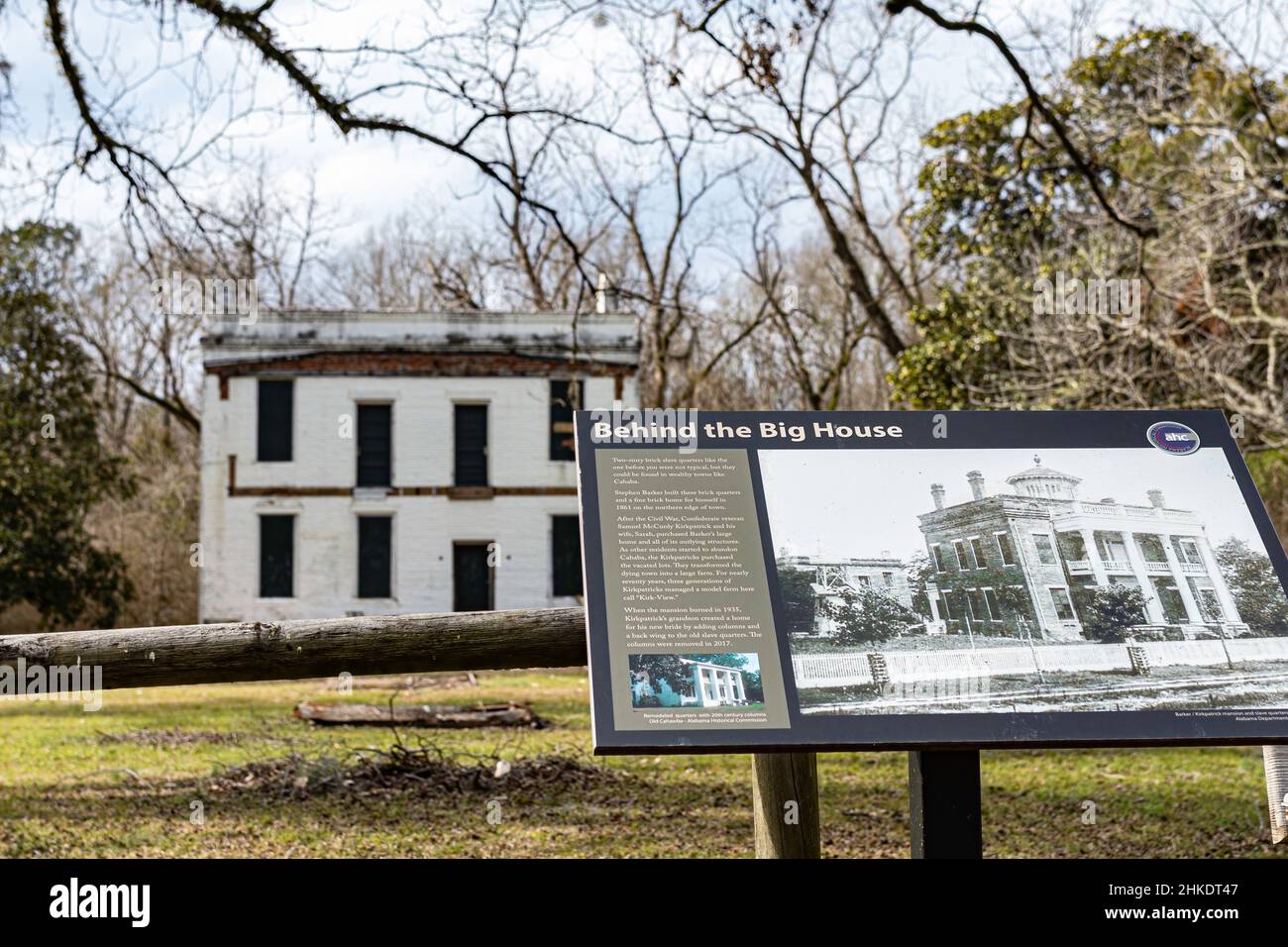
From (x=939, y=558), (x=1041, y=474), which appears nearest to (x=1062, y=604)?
(x=939, y=558)

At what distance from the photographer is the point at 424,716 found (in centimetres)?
1088

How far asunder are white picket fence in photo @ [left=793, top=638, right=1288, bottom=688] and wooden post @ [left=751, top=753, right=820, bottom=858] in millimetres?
822

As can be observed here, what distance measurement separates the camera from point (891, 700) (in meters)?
3.38

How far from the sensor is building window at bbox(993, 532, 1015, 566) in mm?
3727

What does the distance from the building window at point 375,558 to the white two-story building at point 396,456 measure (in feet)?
0.09

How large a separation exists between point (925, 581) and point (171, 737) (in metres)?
8.94

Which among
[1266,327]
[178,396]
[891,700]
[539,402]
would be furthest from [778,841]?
[178,396]

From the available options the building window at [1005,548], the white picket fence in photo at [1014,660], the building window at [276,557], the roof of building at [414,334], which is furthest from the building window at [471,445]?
the white picket fence in photo at [1014,660]

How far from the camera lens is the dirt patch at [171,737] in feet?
34.7

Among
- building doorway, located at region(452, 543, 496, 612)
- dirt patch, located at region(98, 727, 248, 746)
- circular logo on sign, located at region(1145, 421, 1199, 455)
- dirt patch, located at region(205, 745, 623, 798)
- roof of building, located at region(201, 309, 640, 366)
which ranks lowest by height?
dirt patch, located at region(205, 745, 623, 798)

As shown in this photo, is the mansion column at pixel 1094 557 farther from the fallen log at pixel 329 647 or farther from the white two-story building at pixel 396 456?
the white two-story building at pixel 396 456

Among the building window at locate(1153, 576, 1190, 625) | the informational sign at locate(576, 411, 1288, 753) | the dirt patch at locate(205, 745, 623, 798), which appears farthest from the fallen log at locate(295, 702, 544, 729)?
Answer: the building window at locate(1153, 576, 1190, 625)

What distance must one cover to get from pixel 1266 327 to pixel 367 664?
12923 mm
